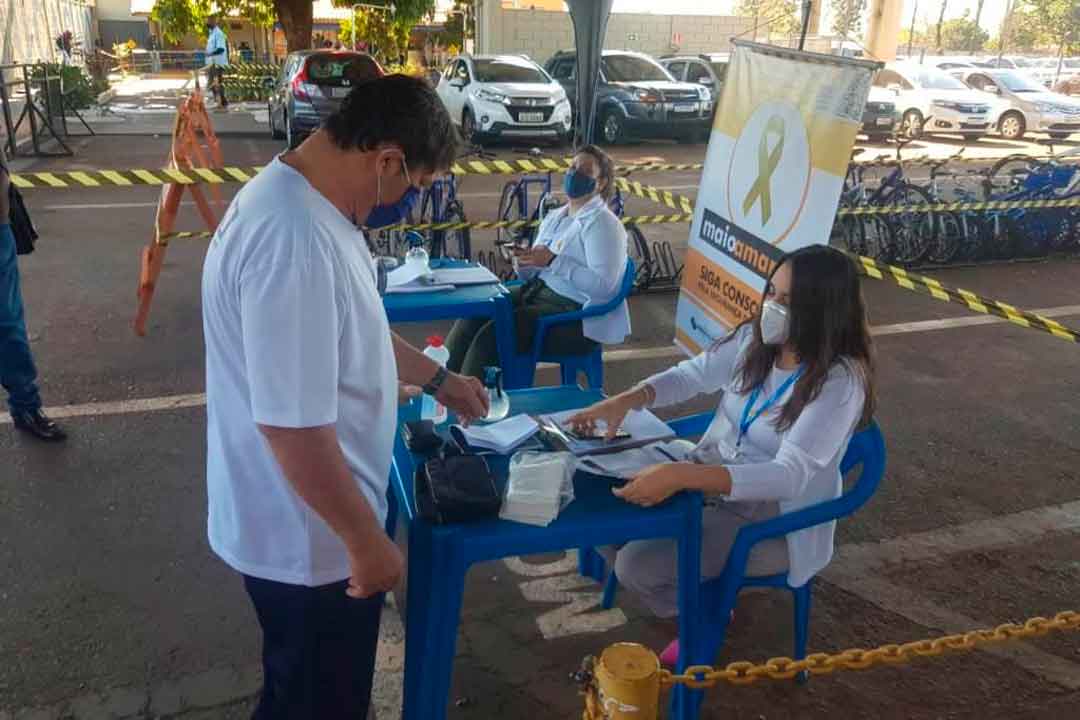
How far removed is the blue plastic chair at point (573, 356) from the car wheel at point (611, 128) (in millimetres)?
11528

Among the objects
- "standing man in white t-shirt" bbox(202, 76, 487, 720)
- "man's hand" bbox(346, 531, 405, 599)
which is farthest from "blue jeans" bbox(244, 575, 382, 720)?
"man's hand" bbox(346, 531, 405, 599)

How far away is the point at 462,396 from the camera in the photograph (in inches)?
101

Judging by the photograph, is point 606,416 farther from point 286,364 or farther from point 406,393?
point 286,364

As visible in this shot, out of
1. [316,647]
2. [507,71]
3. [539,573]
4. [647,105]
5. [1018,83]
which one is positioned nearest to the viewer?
[316,647]

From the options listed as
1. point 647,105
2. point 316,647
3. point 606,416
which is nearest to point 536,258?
point 606,416

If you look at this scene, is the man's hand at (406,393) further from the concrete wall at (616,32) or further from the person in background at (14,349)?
the concrete wall at (616,32)

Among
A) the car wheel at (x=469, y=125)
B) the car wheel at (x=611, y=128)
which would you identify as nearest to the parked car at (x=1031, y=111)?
the car wheel at (x=611, y=128)

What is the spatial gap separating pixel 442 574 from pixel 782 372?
1183mm

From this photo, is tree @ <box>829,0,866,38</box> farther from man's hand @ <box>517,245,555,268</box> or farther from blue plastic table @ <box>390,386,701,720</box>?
blue plastic table @ <box>390,386,701,720</box>

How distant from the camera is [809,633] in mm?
3145

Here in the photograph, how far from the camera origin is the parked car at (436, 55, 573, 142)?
14.7m

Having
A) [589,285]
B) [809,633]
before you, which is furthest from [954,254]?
[809,633]

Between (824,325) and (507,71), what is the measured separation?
47.0 feet

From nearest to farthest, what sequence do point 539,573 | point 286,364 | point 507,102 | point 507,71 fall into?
1. point 286,364
2. point 539,573
3. point 507,102
4. point 507,71
